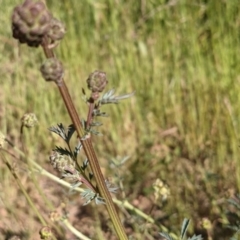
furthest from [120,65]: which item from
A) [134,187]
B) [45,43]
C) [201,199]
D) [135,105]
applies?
[45,43]

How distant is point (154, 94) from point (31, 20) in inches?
62.7

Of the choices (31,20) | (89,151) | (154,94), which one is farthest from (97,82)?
(154,94)

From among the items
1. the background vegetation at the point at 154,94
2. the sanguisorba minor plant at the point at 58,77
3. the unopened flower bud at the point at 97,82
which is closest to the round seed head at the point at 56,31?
the sanguisorba minor plant at the point at 58,77

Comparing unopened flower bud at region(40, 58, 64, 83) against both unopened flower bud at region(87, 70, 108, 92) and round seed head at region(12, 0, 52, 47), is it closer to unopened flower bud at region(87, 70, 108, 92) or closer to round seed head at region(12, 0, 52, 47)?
round seed head at region(12, 0, 52, 47)

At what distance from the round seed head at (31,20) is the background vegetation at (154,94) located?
113 cm

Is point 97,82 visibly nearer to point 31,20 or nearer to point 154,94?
point 31,20

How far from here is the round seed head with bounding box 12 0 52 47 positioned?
721 millimetres

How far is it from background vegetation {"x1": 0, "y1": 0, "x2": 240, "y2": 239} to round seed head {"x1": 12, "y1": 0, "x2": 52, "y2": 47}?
1133 mm

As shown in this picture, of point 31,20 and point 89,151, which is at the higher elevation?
point 31,20

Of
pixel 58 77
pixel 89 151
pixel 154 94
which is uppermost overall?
pixel 58 77

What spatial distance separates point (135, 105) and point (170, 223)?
24.6 inches

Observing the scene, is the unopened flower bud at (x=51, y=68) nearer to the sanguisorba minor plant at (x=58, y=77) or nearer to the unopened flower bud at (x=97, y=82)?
the sanguisorba minor plant at (x=58, y=77)

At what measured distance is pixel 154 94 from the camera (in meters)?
2.29

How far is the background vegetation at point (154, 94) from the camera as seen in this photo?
196cm
